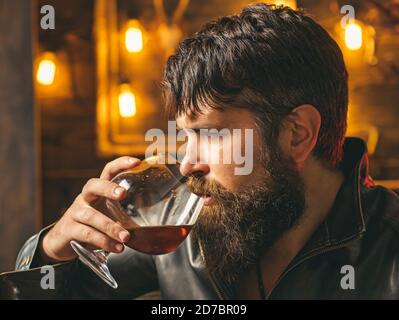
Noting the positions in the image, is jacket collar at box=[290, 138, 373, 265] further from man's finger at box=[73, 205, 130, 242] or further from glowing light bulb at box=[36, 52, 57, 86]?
glowing light bulb at box=[36, 52, 57, 86]

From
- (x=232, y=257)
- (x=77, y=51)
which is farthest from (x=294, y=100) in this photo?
(x=77, y=51)

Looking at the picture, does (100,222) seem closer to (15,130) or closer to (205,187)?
(205,187)

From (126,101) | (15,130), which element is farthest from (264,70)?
(126,101)

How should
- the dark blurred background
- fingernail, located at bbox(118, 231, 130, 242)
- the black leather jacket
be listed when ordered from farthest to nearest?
the dark blurred background, the black leather jacket, fingernail, located at bbox(118, 231, 130, 242)

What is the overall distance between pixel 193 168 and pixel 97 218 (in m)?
0.28

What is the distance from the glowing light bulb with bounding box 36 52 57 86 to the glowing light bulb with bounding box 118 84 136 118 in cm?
44

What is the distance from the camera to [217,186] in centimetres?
145

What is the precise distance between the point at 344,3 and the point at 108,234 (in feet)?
9.43

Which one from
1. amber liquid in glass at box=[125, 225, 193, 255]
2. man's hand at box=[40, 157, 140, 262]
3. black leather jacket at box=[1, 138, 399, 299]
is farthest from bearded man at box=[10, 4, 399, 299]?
amber liquid in glass at box=[125, 225, 193, 255]

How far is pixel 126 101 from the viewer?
3.68 metres

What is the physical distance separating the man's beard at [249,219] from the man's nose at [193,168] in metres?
0.06

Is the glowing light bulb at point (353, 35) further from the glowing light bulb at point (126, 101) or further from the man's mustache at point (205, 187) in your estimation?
the man's mustache at point (205, 187)

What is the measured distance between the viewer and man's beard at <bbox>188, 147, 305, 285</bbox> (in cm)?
151

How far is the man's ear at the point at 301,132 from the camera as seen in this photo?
61.6 inches
